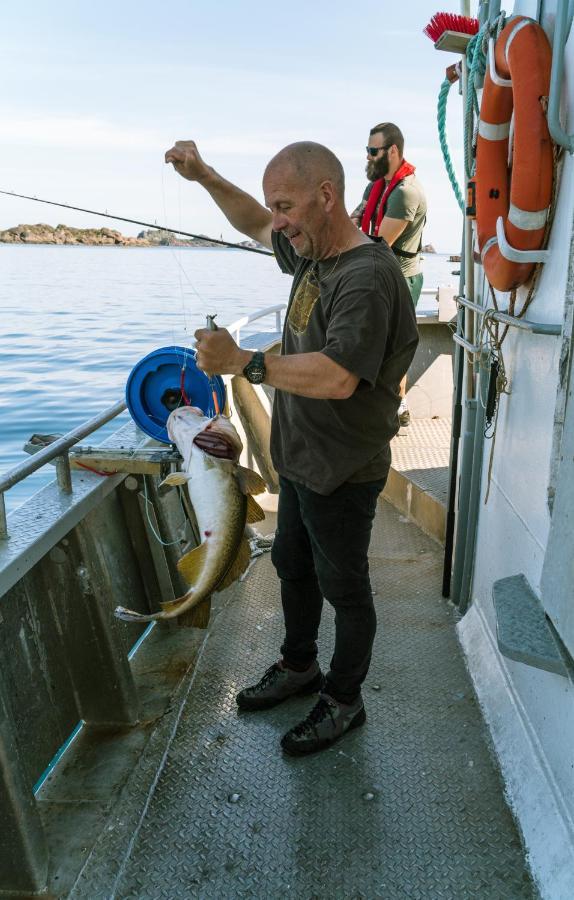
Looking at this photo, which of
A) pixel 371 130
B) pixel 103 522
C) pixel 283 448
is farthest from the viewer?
pixel 371 130

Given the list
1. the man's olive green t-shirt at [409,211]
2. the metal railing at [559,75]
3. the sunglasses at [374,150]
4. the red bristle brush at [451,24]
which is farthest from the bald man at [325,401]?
the sunglasses at [374,150]

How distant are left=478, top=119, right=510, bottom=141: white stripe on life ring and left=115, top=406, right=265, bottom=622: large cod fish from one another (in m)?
1.52

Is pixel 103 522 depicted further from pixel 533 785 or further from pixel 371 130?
pixel 371 130

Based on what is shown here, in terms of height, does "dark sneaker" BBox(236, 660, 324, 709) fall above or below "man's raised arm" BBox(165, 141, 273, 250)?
below

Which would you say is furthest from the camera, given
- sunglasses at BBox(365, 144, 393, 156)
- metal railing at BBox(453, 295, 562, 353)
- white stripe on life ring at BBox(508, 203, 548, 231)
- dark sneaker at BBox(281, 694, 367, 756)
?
sunglasses at BBox(365, 144, 393, 156)

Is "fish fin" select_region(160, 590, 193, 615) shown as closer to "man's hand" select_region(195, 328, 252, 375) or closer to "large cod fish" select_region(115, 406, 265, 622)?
"large cod fish" select_region(115, 406, 265, 622)

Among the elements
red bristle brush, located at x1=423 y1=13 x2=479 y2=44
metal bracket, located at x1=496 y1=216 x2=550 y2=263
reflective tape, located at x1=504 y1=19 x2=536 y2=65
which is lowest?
metal bracket, located at x1=496 y1=216 x2=550 y2=263

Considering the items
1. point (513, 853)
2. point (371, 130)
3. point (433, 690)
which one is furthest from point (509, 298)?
point (371, 130)

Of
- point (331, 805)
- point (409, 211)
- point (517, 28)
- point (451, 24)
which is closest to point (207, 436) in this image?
point (331, 805)

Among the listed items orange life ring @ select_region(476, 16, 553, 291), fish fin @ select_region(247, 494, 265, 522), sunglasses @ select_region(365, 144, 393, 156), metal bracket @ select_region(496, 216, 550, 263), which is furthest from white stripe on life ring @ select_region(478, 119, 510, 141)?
sunglasses @ select_region(365, 144, 393, 156)

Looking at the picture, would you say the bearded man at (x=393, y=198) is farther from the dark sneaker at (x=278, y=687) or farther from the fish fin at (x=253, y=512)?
the dark sneaker at (x=278, y=687)

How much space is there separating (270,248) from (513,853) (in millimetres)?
2581

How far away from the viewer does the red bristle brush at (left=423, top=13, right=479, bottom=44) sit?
10.6ft

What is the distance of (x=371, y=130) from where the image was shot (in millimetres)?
5438
